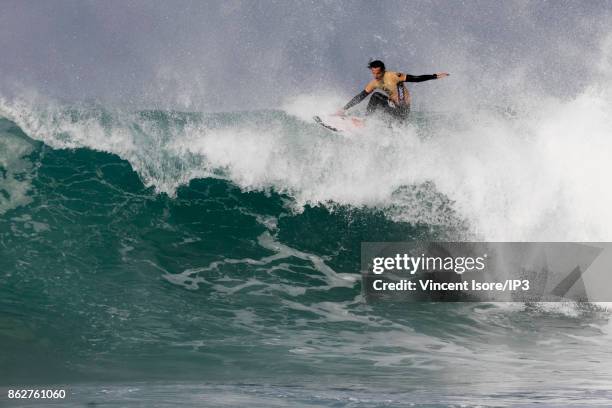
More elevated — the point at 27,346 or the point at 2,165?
the point at 2,165

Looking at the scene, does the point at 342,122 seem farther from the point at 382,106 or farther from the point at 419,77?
the point at 419,77

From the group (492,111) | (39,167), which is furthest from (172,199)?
(492,111)

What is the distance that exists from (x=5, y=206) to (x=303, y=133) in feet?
20.4

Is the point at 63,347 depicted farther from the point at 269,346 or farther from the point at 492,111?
the point at 492,111

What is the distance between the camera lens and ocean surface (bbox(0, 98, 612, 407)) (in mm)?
7031

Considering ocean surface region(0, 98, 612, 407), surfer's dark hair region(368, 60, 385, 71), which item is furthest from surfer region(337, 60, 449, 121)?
ocean surface region(0, 98, 612, 407)

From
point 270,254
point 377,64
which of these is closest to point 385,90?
point 377,64

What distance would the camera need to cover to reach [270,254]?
1158 cm

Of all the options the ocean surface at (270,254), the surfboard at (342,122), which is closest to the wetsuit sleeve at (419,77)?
the surfboard at (342,122)

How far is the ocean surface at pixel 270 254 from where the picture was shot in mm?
7031

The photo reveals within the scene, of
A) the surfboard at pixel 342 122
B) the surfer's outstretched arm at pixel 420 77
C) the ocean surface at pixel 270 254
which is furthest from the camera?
the surfboard at pixel 342 122

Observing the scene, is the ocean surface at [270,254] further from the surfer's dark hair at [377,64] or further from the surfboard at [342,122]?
the surfer's dark hair at [377,64]

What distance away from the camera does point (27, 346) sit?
816cm

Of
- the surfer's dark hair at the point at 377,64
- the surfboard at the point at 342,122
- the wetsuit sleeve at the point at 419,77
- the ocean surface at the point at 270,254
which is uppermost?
the surfer's dark hair at the point at 377,64
